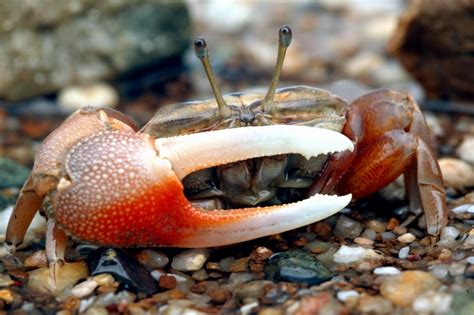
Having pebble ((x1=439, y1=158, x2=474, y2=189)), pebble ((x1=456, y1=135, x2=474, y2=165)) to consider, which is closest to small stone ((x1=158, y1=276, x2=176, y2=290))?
pebble ((x1=439, y1=158, x2=474, y2=189))

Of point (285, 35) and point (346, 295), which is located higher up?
point (285, 35)

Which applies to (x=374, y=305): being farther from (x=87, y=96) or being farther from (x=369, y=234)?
(x=87, y=96)

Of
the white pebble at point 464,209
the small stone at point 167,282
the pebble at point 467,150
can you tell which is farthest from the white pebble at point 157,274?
the pebble at point 467,150

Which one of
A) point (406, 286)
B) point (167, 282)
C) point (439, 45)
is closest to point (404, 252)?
point (406, 286)

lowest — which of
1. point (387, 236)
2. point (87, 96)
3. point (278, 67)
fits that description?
point (387, 236)

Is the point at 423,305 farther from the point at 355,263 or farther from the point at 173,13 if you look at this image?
the point at 173,13

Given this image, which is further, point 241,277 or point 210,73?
point 210,73

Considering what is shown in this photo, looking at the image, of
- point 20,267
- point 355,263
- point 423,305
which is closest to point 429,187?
point 355,263

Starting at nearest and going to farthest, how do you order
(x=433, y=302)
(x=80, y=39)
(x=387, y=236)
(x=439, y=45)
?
1. (x=433, y=302)
2. (x=387, y=236)
3. (x=439, y=45)
4. (x=80, y=39)
